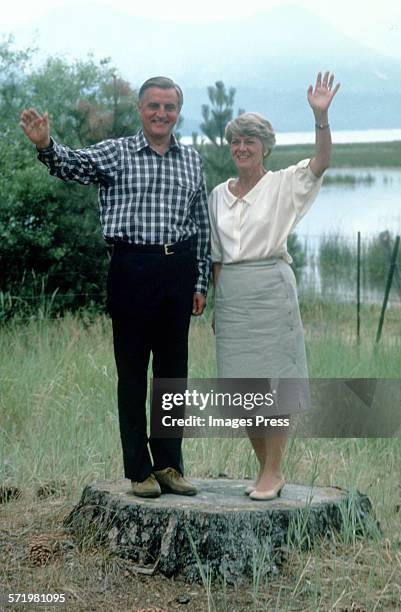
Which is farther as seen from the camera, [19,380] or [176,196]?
[19,380]

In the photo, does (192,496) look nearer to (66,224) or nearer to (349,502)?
(349,502)

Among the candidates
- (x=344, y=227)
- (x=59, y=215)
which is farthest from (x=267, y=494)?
(x=344, y=227)

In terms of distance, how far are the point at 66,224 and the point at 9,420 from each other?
168 inches

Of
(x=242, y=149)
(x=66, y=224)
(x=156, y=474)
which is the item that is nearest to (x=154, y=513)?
(x=156, y=474)

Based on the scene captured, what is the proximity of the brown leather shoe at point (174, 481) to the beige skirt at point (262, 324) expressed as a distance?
20.6 inches

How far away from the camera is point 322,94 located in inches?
176

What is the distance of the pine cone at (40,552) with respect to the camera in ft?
16.2

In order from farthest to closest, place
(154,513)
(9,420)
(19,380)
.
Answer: (19,380), (9,420), (154,513)

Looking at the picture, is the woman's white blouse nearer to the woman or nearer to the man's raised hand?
the woman

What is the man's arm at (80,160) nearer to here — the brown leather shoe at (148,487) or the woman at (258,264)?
the woman at (258,264)

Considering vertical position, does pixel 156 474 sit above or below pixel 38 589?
above

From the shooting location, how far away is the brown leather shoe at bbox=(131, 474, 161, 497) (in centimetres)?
493

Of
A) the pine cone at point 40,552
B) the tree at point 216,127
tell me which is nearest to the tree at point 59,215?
the tree at point 216,127

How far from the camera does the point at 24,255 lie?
11.4 m
